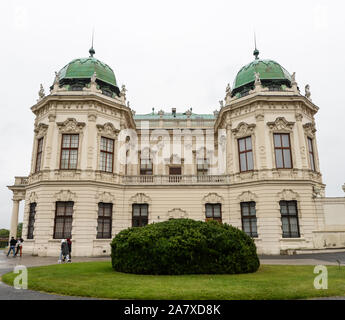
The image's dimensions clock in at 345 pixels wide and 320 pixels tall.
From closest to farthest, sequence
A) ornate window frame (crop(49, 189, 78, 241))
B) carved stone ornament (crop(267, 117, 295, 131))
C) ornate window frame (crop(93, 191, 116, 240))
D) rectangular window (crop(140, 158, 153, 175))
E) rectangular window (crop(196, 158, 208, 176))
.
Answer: ornate window frame (crop(49, 189, 78, 241)) < ornate window frame (crop(93, 191, 116, 240)) < carved stone ornament (crop(267, 117, 295, 131)) < rectangular window (crop(140, 158, 153, 175)) < rectangular window (crop(196, 158, 208, 176))

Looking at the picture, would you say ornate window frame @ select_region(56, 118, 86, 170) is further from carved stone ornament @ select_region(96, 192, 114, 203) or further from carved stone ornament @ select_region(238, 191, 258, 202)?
carved stone ornament @ select_region(238, 191, 258, 202)

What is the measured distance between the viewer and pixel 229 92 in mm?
28141

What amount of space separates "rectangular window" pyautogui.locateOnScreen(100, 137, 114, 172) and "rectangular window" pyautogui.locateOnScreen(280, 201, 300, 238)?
1620cm

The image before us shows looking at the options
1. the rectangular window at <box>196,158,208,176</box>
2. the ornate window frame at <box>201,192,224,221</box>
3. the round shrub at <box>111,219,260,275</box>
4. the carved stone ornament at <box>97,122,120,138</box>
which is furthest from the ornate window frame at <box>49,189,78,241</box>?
the rectangular window at <box>196,158,208,176</box>

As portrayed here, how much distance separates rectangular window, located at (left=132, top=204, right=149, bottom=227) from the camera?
25.1m

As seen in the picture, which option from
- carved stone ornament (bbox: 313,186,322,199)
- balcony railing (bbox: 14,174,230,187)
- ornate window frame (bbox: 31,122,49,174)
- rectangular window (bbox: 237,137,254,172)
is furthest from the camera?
balcony railing (bbox: 14,174,230,187)

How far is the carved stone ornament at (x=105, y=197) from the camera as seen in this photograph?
77.0ft

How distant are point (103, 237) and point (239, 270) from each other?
1509 centimetres

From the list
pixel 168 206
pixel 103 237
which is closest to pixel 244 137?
pixel 168 206

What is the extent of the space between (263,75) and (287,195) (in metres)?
12.5

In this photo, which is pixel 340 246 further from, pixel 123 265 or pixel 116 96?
pixel 116 96

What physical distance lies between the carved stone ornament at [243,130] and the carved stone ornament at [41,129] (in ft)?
60.4

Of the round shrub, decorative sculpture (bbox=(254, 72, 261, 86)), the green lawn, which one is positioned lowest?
the green lawn

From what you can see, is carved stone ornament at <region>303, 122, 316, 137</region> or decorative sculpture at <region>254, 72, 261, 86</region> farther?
decorative sculpture at <region>254, 72, 261, 86</region>
